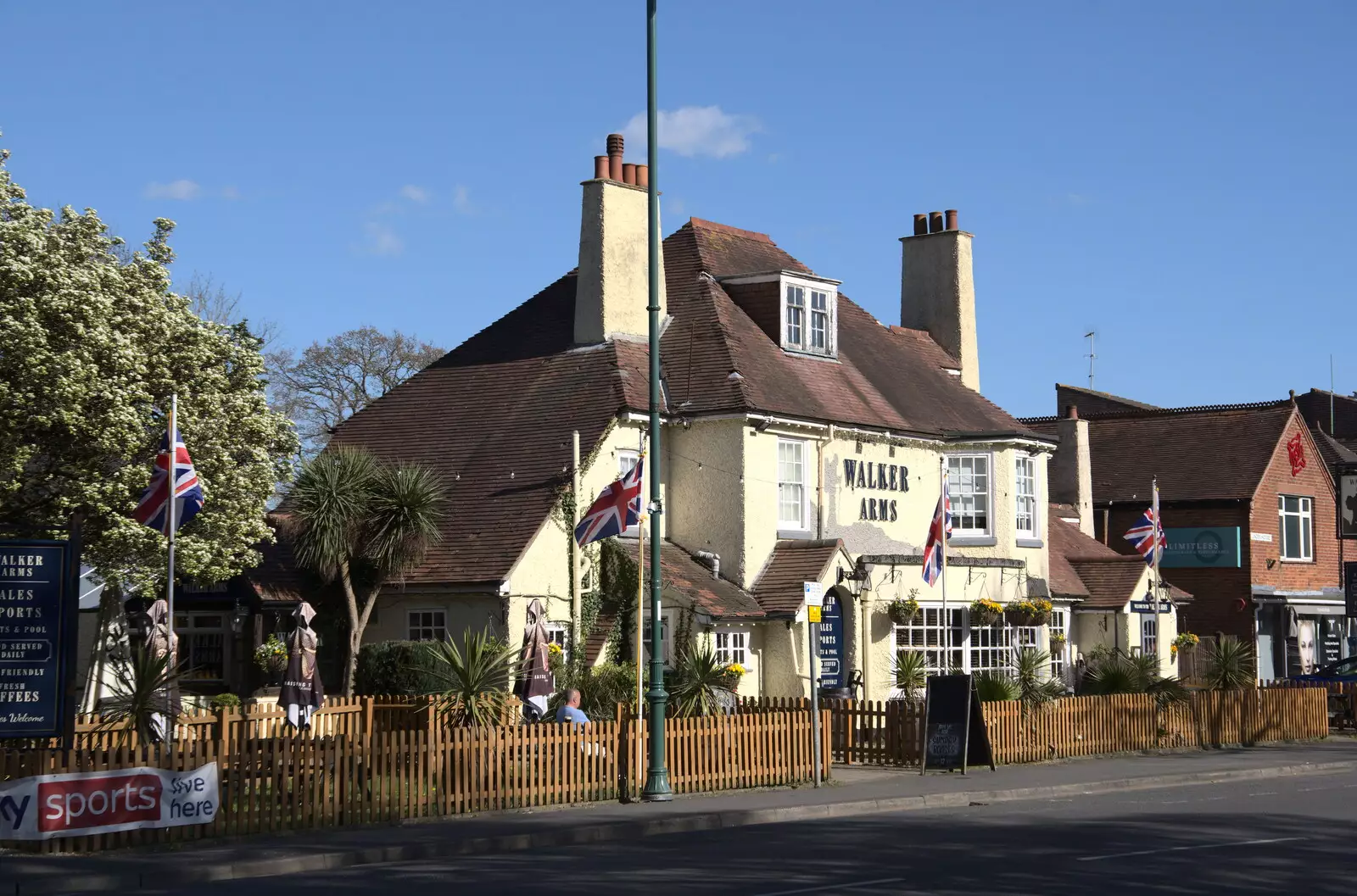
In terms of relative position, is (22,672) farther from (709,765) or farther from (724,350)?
(724,350)

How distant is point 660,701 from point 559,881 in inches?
253

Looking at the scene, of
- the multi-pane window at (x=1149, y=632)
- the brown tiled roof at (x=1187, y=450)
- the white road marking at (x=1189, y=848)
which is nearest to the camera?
the white road marking at (x=1189, y=848)

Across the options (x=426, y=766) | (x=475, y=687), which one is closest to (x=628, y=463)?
(x=475, y=687)

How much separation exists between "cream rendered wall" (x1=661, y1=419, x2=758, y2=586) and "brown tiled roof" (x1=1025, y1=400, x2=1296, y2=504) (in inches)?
801

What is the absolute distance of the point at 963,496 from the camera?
34969 millimetres

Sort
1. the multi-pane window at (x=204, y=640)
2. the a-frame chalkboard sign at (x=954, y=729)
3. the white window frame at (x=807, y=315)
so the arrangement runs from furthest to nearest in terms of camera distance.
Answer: the white window frame at (x=807, y=315) → the multi-pane window at (x=204, y=640) → the a-frame chalkboard sign at (x=954, y=729)

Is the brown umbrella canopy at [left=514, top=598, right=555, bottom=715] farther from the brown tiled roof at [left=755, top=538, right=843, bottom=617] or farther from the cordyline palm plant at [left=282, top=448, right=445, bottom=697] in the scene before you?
the brown tiled roof at [left=755, top=538, right=843, bottom=617]

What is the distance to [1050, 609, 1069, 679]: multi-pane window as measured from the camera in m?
37.1

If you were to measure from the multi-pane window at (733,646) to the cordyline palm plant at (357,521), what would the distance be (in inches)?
206

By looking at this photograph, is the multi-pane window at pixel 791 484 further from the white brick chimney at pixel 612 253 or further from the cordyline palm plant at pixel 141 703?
the cordyline palm plant at pixel 141 703

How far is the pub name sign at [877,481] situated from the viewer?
1284 inches

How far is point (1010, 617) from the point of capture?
3491 centimetres

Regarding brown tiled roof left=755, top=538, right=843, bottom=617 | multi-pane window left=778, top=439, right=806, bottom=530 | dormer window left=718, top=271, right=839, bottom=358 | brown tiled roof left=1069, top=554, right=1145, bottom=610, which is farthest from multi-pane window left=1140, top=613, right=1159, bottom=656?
multi-pane window left=778, top=439, right=806, bottom=530

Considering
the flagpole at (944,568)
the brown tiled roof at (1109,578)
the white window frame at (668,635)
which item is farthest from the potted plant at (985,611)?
the white window frame at (668,635)
